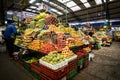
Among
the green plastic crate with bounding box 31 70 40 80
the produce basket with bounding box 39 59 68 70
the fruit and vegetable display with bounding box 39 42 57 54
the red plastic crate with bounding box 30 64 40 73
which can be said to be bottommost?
the green plastic crate with bounding box 31 70 40 80

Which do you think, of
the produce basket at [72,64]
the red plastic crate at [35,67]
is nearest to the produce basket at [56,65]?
the produce basket at [72,64]

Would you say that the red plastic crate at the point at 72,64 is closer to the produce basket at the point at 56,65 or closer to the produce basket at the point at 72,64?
the produce basket at the point at 72,64

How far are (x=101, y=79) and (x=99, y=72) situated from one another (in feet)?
1.64

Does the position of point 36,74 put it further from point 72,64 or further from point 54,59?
point 72,64

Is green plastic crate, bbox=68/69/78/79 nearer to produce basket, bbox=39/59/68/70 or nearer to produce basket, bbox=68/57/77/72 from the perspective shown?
produce basket, bbox=68/57/77/72

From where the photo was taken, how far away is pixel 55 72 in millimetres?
2430

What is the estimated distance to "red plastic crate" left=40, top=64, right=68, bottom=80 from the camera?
2.45 metres

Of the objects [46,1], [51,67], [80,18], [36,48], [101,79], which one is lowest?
[101,79]

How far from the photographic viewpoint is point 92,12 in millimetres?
15211

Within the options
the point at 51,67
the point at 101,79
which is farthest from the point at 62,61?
the point at 101,79

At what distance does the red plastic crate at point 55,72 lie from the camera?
2448 mm

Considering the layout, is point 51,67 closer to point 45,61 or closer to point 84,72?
point 45,61

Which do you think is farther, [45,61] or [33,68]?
[33,68]

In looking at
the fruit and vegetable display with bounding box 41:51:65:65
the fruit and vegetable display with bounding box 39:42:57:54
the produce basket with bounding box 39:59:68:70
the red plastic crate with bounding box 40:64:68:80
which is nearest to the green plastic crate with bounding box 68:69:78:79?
the red plastic crate with bounding box 40:64:68:80
